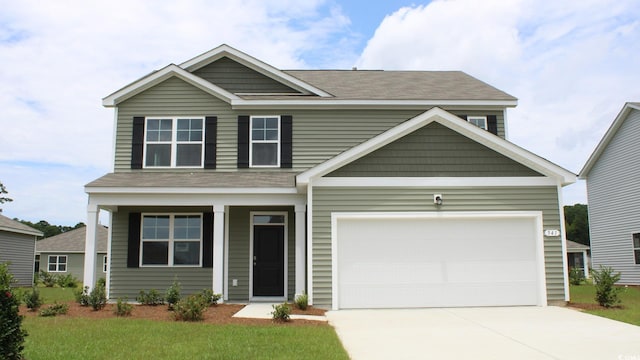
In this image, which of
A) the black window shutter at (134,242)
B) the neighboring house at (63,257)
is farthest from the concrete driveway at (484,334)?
the neighboring house at (63,257)

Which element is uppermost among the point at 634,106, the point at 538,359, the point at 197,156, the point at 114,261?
the point at 634,106

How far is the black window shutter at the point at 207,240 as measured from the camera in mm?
15289

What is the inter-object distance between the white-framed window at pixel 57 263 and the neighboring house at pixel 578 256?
3501 cm

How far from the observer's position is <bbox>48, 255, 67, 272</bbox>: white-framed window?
1420 inches

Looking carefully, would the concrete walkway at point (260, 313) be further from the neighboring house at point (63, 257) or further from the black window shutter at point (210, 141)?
the neighboring house at point (63, 257)

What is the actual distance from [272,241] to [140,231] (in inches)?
145

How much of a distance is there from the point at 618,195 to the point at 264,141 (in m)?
15.4

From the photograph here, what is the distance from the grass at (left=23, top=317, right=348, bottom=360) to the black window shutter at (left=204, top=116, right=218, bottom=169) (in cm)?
585

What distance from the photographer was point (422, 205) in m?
13.2

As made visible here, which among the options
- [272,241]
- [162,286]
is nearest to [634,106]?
[272,241]

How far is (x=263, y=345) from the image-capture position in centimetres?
835

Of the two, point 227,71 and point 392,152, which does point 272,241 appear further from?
point 227,71

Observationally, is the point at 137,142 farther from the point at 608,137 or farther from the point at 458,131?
the point at 608,137

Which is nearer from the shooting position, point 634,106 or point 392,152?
point 392,152
